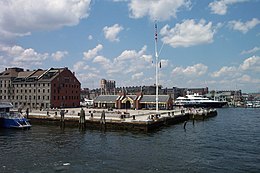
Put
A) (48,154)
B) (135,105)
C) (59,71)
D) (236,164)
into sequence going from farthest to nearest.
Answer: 1. (59,71)
2. (135,105)
3. (48,154)
4. (236,164)

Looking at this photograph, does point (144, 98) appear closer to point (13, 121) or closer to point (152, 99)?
point (152, 99)

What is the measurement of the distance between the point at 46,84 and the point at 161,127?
5528cm

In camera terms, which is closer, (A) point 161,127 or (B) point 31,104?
(A) point 161,127

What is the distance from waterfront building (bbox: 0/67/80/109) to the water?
54276 millimetres

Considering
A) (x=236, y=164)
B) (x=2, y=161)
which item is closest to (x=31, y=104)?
(x=2, y=161)

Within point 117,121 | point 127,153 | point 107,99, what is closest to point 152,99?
point 107,99

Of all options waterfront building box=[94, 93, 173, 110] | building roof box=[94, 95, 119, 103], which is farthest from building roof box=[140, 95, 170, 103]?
building roof box=[94, 95, 119, 103]

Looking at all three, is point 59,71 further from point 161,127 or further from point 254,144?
point 254,144

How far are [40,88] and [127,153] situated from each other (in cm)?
7369

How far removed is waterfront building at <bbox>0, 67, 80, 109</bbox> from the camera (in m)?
96.9

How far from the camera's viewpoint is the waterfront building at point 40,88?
96875 mm

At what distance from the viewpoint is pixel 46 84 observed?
96.6 metres

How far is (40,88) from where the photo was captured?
320 feet

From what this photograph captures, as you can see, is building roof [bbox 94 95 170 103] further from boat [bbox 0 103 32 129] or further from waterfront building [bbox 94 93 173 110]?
boat [bbox 0 103 32 129]
